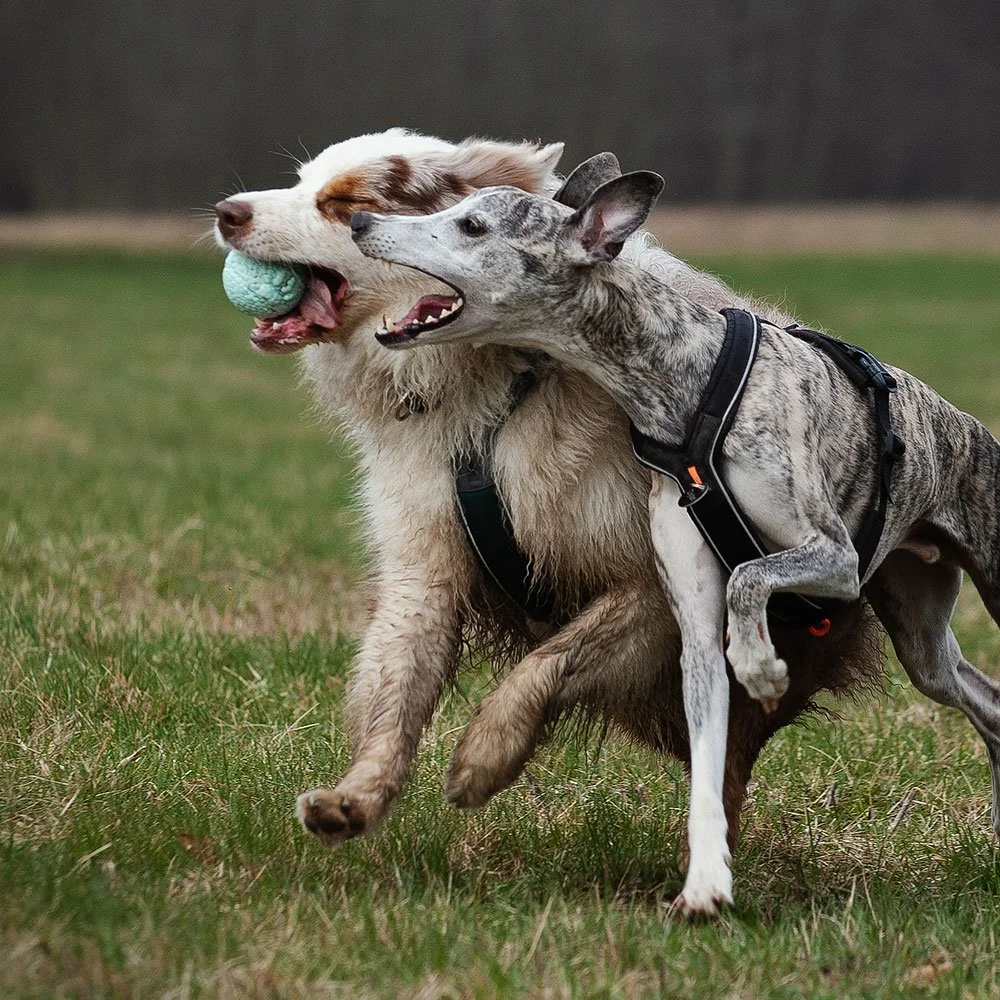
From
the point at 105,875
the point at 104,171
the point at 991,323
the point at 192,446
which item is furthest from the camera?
the point at 104,171

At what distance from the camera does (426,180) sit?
412cm

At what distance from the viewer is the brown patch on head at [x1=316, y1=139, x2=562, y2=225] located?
13.4ft

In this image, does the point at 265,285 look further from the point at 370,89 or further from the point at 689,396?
the point at 370,89

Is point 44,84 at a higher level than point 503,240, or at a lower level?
lower

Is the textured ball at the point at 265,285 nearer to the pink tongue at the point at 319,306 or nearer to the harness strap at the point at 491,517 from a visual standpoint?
the pink tongue at the point at 319,306

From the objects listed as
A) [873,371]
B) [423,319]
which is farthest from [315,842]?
[873,371]

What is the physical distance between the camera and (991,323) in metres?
21.8

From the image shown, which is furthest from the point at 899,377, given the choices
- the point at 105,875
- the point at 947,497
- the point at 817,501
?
the point at 105,875

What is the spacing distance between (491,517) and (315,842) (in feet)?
2.79

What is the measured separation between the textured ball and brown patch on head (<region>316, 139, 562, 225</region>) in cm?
18

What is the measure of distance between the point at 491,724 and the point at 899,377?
1340 mm

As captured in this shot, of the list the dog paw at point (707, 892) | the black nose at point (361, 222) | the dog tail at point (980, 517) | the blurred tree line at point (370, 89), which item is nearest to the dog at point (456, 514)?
the dog tail at point (980, 517)

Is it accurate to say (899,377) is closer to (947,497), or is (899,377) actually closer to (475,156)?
(947,497)

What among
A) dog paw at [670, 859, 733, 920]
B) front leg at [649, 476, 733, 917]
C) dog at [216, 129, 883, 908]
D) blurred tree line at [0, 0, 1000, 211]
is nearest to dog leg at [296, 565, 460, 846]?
dog at [216, 129, 883, 908]
